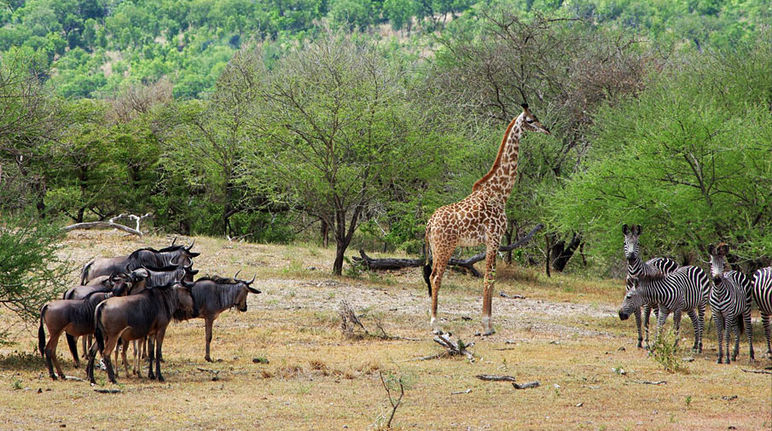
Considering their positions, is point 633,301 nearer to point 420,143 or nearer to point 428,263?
point 428,263

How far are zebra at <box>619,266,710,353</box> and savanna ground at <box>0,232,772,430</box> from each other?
0.83m

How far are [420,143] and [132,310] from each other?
15737mm

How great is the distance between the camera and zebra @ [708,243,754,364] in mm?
14141

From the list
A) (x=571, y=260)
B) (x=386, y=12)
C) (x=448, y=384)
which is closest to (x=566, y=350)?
(x=448, y=384)

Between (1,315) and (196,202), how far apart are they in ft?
70.3

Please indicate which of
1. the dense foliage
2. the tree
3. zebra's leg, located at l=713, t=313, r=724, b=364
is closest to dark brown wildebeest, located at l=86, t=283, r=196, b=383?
the tree

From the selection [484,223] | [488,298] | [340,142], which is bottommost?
[488,298]

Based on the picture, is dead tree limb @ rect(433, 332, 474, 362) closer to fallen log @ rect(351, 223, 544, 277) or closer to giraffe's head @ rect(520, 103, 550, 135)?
giraffe's head @ rect(520, 103, 550, 135)

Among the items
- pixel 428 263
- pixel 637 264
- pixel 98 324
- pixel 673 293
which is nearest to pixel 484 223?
pixel 428 263

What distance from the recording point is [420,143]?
26.2m

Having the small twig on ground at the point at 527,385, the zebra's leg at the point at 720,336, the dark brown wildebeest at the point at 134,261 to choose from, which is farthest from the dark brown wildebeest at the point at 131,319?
the zebra's leg at the point at 720,336

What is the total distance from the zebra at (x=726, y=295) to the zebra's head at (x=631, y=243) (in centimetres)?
147

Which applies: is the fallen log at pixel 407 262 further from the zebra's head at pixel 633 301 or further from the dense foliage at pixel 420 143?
the zebra's head at pixel 633 301

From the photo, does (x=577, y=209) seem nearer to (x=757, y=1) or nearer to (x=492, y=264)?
(x=492, y=264)
